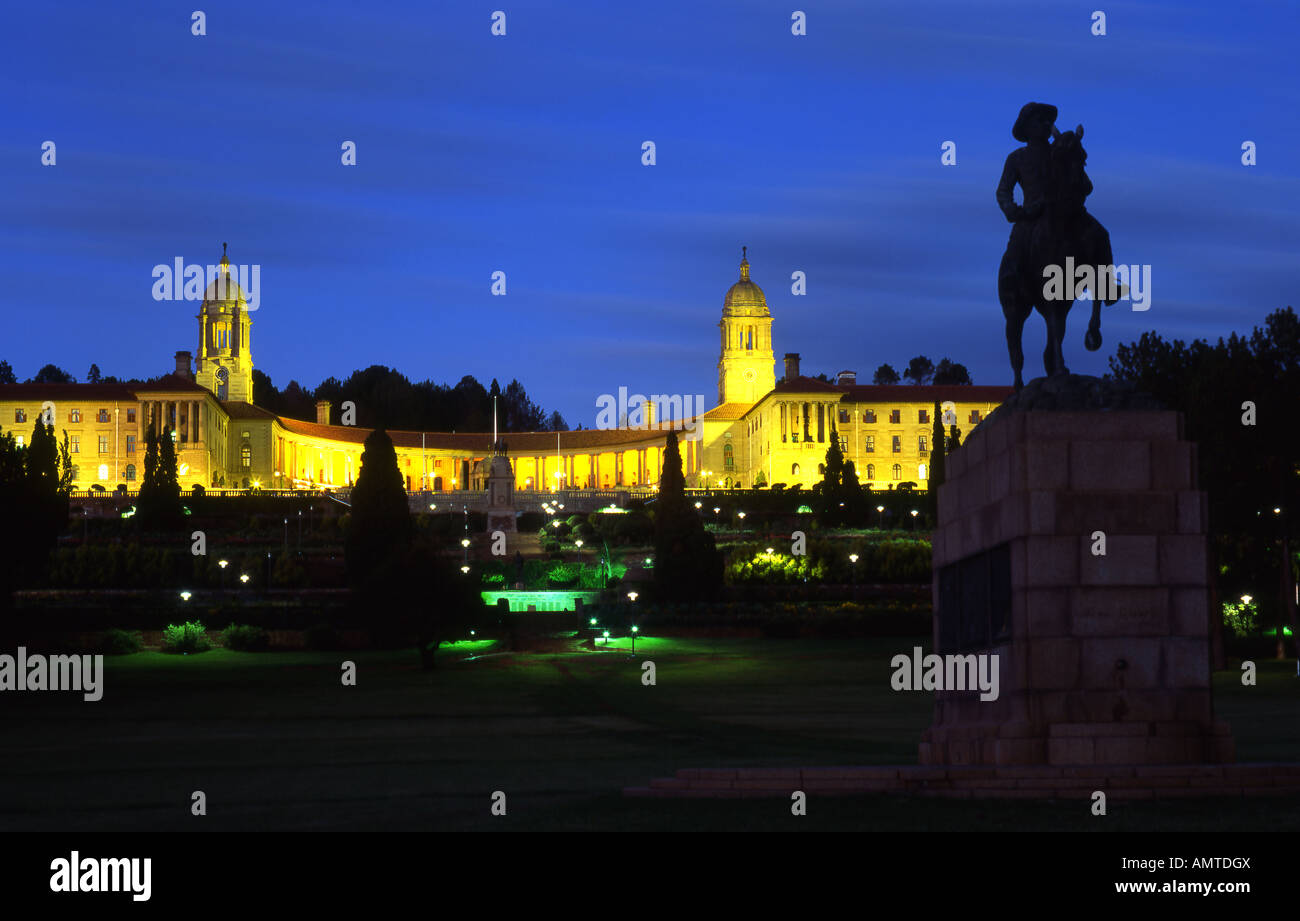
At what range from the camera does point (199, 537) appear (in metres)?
78.0

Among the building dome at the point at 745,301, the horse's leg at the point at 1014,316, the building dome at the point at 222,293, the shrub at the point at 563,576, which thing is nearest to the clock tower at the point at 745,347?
the building dome at the point at 745,301

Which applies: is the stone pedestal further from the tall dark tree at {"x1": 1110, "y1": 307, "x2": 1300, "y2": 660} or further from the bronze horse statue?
the tall dark tree at {"x1": 1110, "y1": 307, "x2": 1300, "y2": 660}

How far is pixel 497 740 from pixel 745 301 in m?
116

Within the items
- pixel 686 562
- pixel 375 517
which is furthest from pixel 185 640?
pixel 686 562

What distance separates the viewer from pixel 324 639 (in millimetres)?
54312

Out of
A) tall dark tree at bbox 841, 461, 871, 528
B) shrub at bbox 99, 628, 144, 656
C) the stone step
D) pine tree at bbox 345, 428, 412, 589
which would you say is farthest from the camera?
tall dark tree at bbox 841, 461, 871, 528

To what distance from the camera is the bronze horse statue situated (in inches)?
802

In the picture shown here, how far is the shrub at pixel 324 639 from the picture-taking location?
178ft

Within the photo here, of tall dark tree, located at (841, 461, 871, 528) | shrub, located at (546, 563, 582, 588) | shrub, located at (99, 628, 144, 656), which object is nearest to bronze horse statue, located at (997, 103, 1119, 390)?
shrub, located at (99, 628, 144, 656)

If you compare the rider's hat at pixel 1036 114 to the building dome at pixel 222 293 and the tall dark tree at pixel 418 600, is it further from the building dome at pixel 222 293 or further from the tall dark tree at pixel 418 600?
the building dome at pixel 222 293

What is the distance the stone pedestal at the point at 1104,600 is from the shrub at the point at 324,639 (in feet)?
123

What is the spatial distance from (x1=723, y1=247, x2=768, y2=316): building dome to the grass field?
3577 inches

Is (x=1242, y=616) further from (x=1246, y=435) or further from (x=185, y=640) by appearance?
(x=185, y=640)
